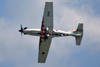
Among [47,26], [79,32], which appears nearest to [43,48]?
[47,26]

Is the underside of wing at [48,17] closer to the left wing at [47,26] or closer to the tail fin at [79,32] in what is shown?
the left wing at [47,26]

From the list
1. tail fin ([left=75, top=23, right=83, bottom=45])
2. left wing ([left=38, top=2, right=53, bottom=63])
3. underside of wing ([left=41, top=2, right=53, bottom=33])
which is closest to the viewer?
underside of wing ([left=41, top=2, right=53, bottom=33])

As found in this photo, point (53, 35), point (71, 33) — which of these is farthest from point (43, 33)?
point (71, 33)

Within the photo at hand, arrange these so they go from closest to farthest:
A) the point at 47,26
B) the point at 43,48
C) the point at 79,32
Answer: the point at 47,26 < the point at 79,32 < the point at 43,48

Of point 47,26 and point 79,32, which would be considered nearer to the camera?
point 47,26

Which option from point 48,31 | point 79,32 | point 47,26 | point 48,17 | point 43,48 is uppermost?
point 48,17

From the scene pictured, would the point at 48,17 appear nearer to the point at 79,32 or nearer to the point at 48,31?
the point at 48,31

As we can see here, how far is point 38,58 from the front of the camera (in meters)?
57.2

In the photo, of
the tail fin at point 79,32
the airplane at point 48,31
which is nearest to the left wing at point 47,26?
the airplane at point 48,31

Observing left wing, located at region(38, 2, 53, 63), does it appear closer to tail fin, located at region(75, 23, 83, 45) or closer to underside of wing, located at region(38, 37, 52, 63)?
underside of wing, located at region(38, 37, 52, 63)

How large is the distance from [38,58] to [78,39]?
9.47 metres

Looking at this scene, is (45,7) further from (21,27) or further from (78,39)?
(78,39)

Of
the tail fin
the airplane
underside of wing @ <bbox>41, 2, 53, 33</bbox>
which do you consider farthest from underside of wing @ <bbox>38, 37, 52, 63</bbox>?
the tail fin

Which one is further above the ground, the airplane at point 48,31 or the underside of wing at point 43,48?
the airplane at point 48,31
